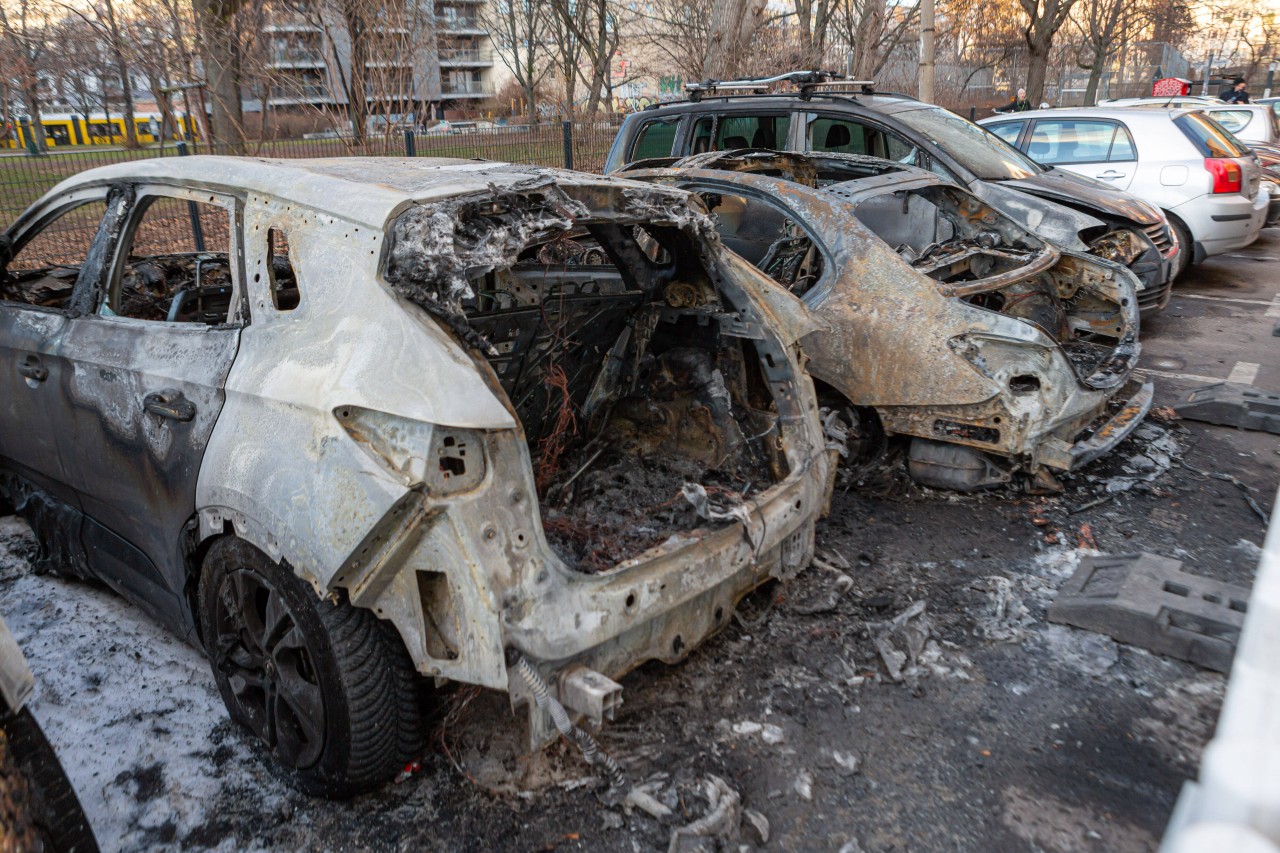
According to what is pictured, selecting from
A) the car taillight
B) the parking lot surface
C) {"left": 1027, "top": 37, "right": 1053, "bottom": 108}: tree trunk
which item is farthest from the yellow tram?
{"left": 1027, "top": 37, "right": 1053, "bottom": 108}: tree trunk

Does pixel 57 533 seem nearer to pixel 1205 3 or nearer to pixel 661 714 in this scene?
pixel 661 714

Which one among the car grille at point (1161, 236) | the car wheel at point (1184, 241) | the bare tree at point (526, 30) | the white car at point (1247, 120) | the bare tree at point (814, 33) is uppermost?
the bare tree at point (526, 30)

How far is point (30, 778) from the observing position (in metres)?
1.83

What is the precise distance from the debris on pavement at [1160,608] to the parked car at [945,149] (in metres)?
3.61

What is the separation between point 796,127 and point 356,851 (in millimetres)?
Result: 6565

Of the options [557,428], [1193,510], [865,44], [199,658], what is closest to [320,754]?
[199,658]

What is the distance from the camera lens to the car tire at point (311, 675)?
94.5 inches

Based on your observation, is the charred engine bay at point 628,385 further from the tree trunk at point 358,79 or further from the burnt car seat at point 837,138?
the tree trunk at point 358,79

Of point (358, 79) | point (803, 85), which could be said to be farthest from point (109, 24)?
point (803, 85)

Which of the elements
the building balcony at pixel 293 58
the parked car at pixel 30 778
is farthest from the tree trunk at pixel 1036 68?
the parked car at pixel 30 778

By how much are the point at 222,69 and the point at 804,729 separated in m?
10.7

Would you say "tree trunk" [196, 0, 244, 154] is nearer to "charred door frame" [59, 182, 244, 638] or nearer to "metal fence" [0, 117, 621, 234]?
"metal fence" [0, 117, 621, 234]

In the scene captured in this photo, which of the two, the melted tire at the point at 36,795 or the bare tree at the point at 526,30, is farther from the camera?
the bare tree at the point at 526,30

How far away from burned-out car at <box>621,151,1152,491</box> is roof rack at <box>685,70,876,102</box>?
2362 millimetres
